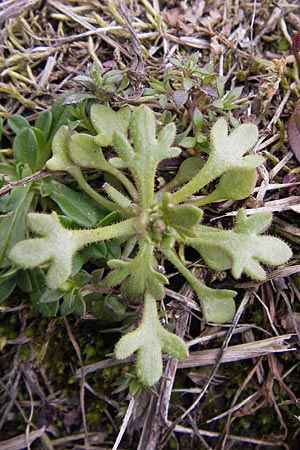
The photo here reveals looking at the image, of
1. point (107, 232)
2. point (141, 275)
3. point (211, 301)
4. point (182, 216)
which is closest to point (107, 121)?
point (107, 232)

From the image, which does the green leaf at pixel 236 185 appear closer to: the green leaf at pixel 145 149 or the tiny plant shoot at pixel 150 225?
the tiny plant shoot at pixel 150 225

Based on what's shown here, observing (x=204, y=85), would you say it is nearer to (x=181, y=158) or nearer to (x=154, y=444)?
(x=181, y=158)

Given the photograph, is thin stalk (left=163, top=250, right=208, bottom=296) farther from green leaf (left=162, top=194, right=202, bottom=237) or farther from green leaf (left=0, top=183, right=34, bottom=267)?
green leaf (left=0, top=183, right=34, bottom=267)

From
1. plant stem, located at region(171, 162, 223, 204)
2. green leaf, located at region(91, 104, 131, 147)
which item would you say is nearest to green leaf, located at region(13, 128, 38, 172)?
green leaf, located at region(91, 104, 131, 147)

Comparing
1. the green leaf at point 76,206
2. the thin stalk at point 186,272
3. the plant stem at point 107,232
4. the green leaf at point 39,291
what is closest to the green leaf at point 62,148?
the green leaf at point 76,206

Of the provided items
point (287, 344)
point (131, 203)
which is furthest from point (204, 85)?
point (287, 344)

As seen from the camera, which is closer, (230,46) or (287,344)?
(287,344)

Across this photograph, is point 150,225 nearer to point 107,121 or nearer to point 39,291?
point 107,121
